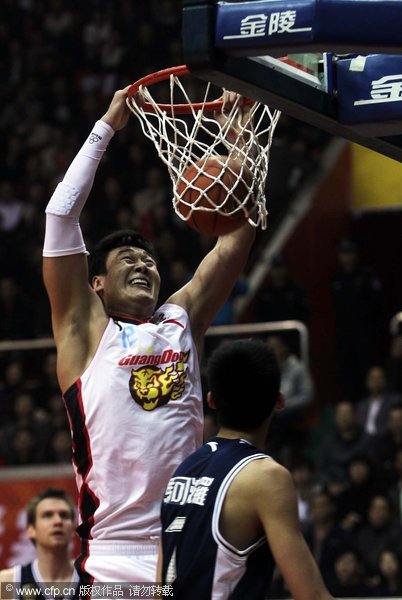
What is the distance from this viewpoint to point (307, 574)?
352 cm

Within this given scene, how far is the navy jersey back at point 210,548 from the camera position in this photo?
3.64 m

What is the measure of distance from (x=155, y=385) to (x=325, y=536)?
5450 millimetres

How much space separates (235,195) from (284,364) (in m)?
6.57

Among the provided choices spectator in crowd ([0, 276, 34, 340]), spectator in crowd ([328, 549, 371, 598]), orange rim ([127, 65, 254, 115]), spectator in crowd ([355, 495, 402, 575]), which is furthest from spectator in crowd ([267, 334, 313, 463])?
orange rim ([127, 65, 254, 115])

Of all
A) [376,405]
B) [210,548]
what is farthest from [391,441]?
[210,548]

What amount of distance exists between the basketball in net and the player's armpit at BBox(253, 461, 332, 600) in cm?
133

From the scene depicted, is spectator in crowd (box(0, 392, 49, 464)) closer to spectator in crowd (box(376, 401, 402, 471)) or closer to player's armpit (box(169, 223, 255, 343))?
spectator in crowd (box(376, 401, 402, 471))

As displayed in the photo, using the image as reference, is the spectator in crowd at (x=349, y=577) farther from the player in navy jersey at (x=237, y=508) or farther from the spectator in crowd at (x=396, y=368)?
the player in navy jersey at (x=237, y=508)

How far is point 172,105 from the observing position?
16.4 ft

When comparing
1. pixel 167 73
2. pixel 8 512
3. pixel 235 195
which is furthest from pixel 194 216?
pixel 8 512

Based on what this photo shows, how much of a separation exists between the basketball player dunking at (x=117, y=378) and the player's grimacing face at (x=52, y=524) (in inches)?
73.6

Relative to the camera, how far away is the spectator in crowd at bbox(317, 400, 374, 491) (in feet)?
34.6

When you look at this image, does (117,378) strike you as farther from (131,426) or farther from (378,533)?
(378,533)

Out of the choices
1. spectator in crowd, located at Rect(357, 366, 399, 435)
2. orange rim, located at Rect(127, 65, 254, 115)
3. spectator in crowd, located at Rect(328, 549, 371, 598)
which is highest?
orange rim, located at Rect(127, 65, 254, 115)
